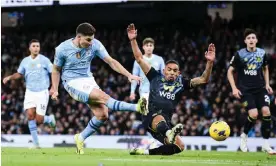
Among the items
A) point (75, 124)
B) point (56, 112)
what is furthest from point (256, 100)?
point (56, 112)

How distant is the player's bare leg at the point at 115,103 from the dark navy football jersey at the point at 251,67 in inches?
149

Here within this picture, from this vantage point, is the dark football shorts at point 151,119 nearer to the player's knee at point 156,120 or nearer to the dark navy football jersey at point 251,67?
the player's knee at point 156,120

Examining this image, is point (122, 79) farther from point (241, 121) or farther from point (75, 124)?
point (241, 121)

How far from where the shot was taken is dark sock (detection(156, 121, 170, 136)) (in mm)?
10461

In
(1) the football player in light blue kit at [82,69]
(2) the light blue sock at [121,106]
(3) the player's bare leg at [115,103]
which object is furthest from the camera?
(1) the football player in light blue kit at [82,69]

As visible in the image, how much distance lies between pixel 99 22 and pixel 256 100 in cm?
1810

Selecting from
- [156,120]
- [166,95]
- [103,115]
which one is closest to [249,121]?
[166,95]

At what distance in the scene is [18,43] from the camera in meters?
30.7

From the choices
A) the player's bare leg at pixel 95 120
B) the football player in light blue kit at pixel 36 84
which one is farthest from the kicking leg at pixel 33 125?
the player's bare leg at pixel 95 120

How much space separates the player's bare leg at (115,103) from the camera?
970cm

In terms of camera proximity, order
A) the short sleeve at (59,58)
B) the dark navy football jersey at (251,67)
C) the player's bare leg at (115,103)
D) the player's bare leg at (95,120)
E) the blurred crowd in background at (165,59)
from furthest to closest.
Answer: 1. the blurred crowd in background at (165,59)
2. the dark navy football jersey at (251,67)
3. the player's bare leg at (95,120)
4. the short sleeve at (59,58)
5. the player's bare leg at (115,103)

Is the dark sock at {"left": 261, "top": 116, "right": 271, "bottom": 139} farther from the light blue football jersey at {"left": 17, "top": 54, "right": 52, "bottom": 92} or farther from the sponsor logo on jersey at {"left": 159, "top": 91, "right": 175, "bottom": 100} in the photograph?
the light blue football jersey at {"left": 17, "top": 54, "right": 52, "bottom": 92}

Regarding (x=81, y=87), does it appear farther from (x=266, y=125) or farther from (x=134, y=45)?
(x=266, y=125)

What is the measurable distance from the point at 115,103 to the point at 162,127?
847 mm
